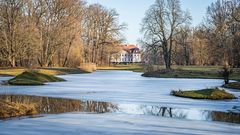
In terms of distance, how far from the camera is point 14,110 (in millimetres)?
15398

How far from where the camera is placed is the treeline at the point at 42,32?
59.8 m

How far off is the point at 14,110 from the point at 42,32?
176 feet

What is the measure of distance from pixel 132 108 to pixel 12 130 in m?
7.47

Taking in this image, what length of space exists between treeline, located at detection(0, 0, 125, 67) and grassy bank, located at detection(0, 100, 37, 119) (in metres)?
45.0

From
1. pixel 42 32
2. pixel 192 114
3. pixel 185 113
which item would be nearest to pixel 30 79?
pixel 185 113

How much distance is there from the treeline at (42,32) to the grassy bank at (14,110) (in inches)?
1770

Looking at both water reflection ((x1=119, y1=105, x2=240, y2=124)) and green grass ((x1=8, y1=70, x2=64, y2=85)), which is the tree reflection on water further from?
green grass ((x1=8, y1=70, x2=64, y2=85))

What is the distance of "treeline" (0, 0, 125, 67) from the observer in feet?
196

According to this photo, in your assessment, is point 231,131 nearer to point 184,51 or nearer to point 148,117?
point 148,117

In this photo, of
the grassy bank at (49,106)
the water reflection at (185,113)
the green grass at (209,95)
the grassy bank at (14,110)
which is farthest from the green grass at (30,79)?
the grassy bank at (14,110)

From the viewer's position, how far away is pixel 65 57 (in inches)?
2830

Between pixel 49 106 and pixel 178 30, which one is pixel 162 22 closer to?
pixel 178 30

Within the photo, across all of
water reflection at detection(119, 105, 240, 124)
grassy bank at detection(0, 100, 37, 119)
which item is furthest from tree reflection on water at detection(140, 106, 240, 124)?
grassy bank at detection(0, 100, 37, 119)

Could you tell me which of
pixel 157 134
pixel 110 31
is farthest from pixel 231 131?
pixel 110 31
